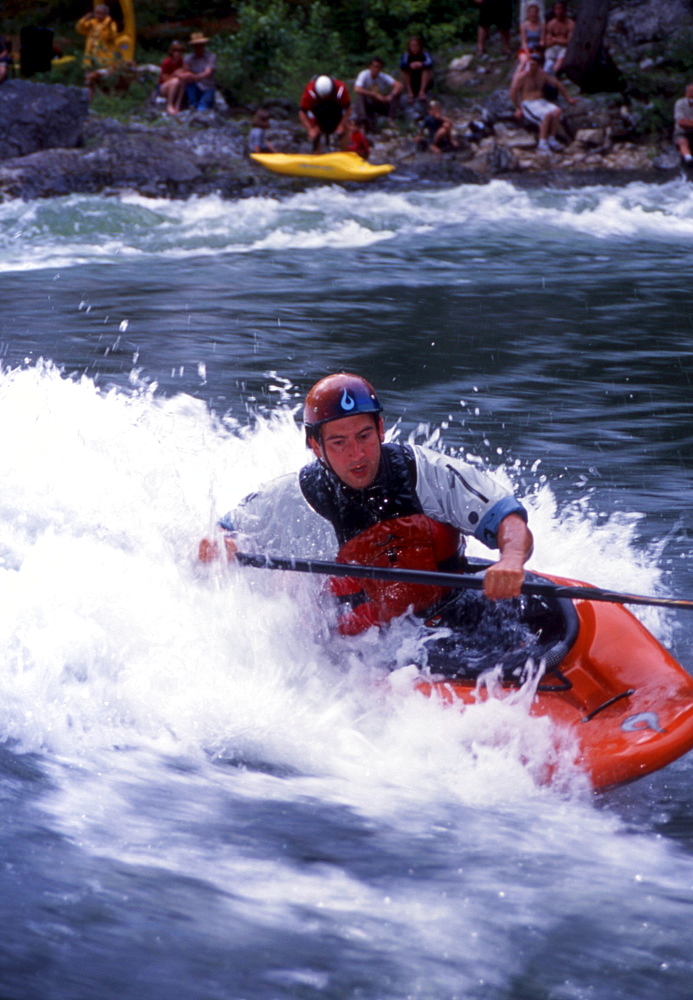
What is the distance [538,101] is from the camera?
17.4 metres

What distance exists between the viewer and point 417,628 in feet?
12.3

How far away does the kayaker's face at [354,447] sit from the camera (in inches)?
141

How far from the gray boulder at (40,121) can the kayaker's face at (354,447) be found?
13885 mm

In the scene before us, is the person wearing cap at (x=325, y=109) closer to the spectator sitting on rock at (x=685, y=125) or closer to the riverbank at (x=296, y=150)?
the riverbank at (x=296, y=150)

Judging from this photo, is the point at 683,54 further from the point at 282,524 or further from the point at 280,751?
the point at 280,751

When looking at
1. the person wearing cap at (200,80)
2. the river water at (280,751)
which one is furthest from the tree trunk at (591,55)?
the river water at (280,751)

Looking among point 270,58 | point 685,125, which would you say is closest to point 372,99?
point 270,58

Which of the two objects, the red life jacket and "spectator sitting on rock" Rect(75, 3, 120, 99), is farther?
"spectator sitting on rock" Rect(75, 3, 120, 99)

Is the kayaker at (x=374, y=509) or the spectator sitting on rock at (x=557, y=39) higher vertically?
the spectator sitting on rock at (x=557, y=39)

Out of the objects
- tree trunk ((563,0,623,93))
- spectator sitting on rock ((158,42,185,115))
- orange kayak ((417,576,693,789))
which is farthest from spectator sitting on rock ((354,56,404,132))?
orange kayak ((417,576,693,789))

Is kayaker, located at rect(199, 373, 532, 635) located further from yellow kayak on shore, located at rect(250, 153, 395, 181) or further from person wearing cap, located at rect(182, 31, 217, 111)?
person wearing cap, located at rect(182, 31, 217, 111)

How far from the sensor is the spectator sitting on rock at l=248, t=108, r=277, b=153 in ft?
54.5

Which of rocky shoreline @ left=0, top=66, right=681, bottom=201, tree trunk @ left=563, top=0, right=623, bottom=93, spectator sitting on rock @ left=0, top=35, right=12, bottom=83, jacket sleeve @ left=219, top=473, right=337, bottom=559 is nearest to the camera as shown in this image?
jacket sleeve @ left=219, top=473, right=337, bottom=559

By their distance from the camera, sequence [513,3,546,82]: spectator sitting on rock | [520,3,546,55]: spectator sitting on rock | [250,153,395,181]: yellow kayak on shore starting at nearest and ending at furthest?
[250,153,395,181]: yellow kayak on shore, [513,3,546,82]: spectator sitting on rock, [520,3,546,55]: spectator sitting on rock
